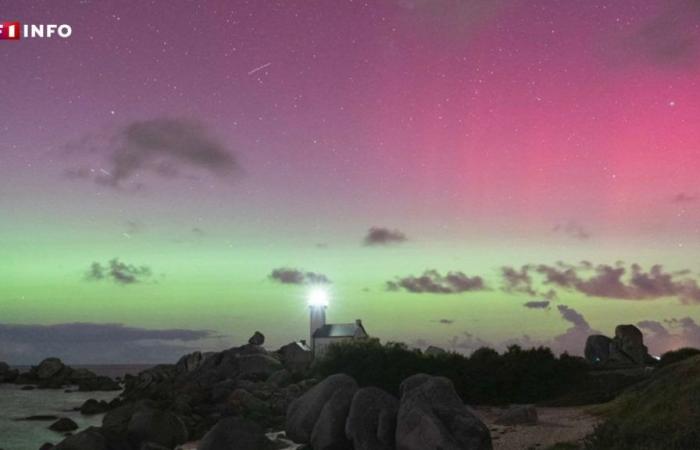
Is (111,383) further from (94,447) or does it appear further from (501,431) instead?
(501,431)

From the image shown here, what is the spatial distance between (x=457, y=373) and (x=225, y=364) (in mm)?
41215

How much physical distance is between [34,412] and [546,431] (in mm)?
56967

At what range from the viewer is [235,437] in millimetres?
29141

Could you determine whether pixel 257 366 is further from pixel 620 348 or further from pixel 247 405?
pixel 620 348

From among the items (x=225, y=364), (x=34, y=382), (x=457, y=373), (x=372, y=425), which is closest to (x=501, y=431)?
(x=372, y=425)

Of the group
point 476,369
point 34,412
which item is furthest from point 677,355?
point 34,412

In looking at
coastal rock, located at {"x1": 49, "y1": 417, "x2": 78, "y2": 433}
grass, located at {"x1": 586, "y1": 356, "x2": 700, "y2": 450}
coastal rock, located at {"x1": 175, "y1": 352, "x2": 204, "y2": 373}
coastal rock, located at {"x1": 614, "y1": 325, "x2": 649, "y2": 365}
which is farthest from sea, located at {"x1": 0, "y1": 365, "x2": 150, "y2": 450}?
coastal rock, located at {"x1": 614, "y1": 325, "x2": 649, "y2": 365}

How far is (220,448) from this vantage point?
2867cm

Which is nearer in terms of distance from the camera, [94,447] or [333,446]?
[333,446]

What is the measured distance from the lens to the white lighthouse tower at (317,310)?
89000mm

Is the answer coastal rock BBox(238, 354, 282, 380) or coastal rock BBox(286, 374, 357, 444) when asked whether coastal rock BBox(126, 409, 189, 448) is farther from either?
coastal rock BBox(238, 354, 282, 380)

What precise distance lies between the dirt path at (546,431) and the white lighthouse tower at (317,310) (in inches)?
2177

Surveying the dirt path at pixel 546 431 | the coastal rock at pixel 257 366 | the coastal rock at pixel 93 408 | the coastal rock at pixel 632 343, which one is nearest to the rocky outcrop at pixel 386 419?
the dirt path at pixel 546 431

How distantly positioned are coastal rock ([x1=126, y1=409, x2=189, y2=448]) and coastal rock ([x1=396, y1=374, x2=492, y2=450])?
614 inches
